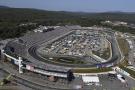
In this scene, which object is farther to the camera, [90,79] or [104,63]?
[104,63]

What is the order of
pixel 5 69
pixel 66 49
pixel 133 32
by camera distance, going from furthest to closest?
pixel 133 32 → pixel 66 49 → pixel 5 69

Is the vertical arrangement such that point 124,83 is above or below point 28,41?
below

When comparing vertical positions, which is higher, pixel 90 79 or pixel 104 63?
pixel 104 63

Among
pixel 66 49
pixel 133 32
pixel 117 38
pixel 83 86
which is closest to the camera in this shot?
pixel 83 86

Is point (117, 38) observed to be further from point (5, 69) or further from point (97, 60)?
point (5, 69)

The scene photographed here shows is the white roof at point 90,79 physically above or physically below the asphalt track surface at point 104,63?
below

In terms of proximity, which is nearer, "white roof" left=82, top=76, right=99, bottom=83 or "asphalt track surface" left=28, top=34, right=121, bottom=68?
"white roof" left=82, top=76, right=99, bottom=83

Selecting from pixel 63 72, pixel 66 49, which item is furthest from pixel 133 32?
pixel 63 72

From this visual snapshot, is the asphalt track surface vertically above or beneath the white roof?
above

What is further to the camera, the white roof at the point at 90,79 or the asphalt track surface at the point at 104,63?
the asphalt track surface at the point at 104,63

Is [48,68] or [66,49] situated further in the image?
[66,49]
